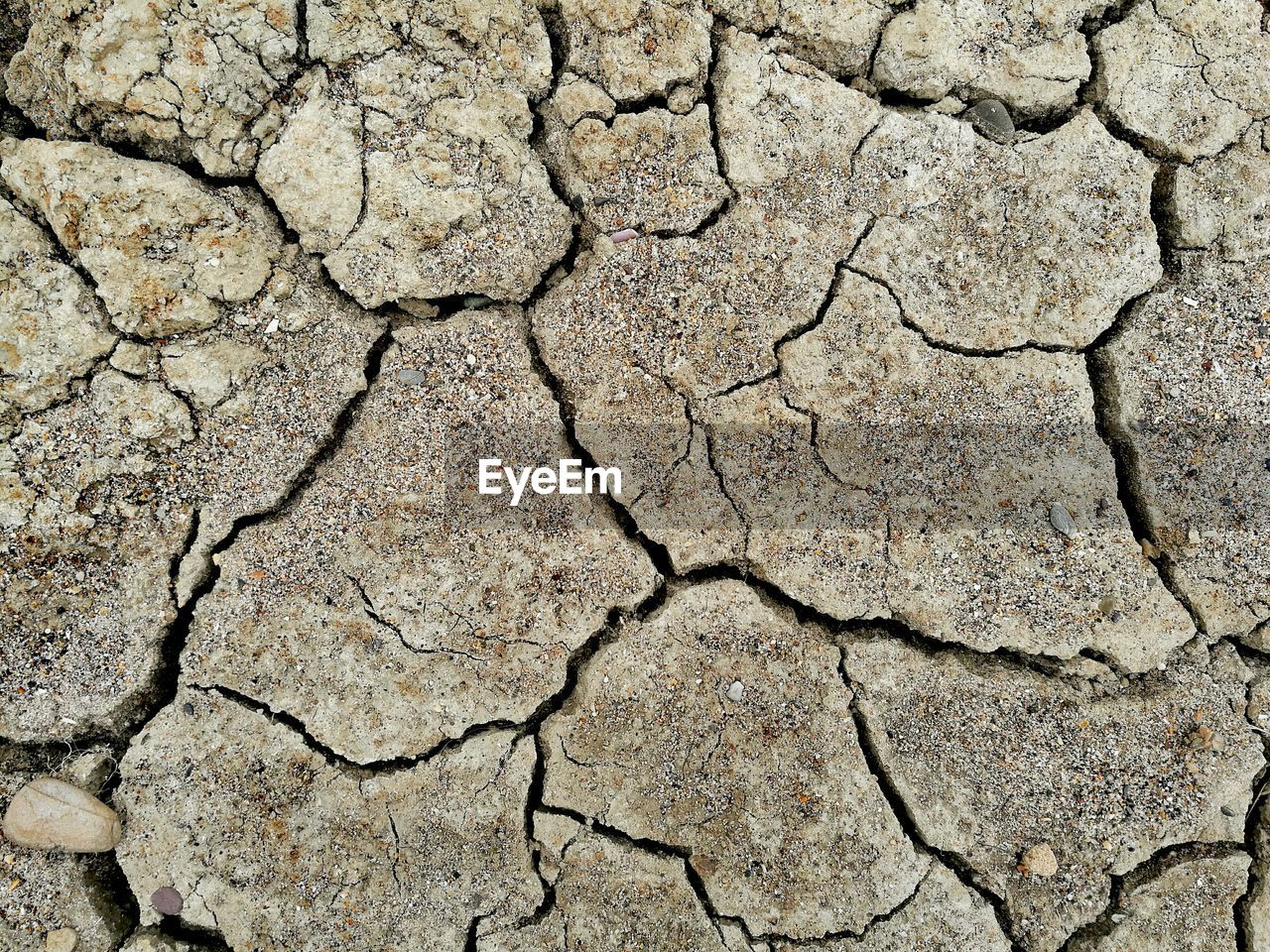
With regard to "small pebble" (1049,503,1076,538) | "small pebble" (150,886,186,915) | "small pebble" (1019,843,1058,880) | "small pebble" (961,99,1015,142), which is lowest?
"small pebble" (150,886,186,915)

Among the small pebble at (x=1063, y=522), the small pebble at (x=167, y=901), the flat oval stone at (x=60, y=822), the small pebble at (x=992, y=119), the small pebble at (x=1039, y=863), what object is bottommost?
the small pebble at (x=167, y=901)

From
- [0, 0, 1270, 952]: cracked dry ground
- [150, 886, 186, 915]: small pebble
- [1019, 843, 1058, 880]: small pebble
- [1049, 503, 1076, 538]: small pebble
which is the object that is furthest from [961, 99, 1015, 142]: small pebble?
[150, 886, 186, 915]: small pebble

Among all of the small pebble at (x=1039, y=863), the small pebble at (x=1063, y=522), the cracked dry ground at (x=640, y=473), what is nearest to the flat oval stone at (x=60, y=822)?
the cracked dry ground at (x=640, y=473)

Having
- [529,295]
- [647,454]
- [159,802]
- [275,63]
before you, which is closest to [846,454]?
[647,454]
